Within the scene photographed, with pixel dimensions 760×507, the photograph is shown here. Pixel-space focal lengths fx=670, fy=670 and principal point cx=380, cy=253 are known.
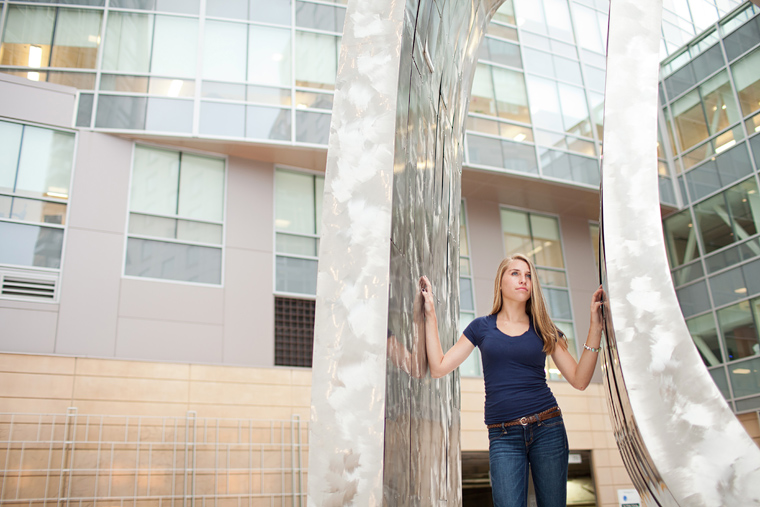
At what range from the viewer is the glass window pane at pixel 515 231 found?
56.3 feet

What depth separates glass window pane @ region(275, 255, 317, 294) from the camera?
13781 millimetres

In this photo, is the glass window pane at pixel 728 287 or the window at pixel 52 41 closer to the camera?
the window at pixel 52 41

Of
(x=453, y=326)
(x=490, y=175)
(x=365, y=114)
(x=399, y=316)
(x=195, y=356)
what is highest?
(x=490, y=175)

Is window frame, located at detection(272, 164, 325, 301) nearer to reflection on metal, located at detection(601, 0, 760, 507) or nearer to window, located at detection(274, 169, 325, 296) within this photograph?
window, located at detection(274, 169, 325, 296)

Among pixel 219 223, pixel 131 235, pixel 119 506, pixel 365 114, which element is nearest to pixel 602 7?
pixel 219 223

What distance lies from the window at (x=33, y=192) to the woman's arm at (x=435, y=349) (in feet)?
36.0

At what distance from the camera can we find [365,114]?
242cm

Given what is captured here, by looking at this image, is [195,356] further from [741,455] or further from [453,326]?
[741,455]

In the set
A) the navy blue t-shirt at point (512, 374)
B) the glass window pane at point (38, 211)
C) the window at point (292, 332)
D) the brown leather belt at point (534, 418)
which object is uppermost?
the glass window pane at point (38, 211)

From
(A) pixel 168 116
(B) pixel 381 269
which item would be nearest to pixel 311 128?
(A) pixel 168 116

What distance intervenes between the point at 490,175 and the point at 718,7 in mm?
10239

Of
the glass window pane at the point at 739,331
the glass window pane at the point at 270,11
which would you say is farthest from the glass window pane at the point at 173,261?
the glass window pane at the point at 739,331

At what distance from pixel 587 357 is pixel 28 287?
37.1ft

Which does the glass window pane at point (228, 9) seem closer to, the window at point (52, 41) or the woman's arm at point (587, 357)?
the window at point (52, 41)
